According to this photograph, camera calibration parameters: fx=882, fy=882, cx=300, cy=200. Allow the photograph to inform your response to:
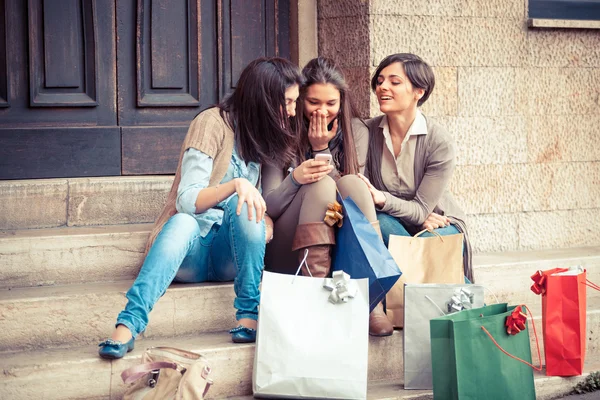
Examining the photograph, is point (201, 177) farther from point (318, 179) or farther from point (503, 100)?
point (503, 100)

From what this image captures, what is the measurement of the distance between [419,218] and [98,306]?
149cm

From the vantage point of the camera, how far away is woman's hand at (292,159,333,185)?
362cm

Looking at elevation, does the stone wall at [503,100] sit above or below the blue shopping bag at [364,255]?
above

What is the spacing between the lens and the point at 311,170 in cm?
363

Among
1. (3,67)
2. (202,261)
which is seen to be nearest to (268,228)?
(202,261)

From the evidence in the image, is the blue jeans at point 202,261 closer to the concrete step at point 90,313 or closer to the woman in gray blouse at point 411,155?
the concrete step at point 90,313

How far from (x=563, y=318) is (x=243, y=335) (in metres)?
1.37

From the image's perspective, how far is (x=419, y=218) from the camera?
406 cm

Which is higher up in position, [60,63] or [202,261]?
[60,63]

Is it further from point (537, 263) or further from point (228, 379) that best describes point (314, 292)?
point (537, 263)

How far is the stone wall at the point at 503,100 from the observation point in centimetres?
489

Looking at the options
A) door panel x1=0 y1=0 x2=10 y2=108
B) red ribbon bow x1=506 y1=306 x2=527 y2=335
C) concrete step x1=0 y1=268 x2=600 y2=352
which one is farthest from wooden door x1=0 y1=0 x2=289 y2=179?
red ribbon bow x1=506 y1=306 x2=527 y2=335

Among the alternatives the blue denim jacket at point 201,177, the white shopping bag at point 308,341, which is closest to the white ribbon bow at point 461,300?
the white shopping bag at point 308,341

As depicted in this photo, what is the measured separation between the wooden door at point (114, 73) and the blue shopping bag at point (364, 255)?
1606mm
